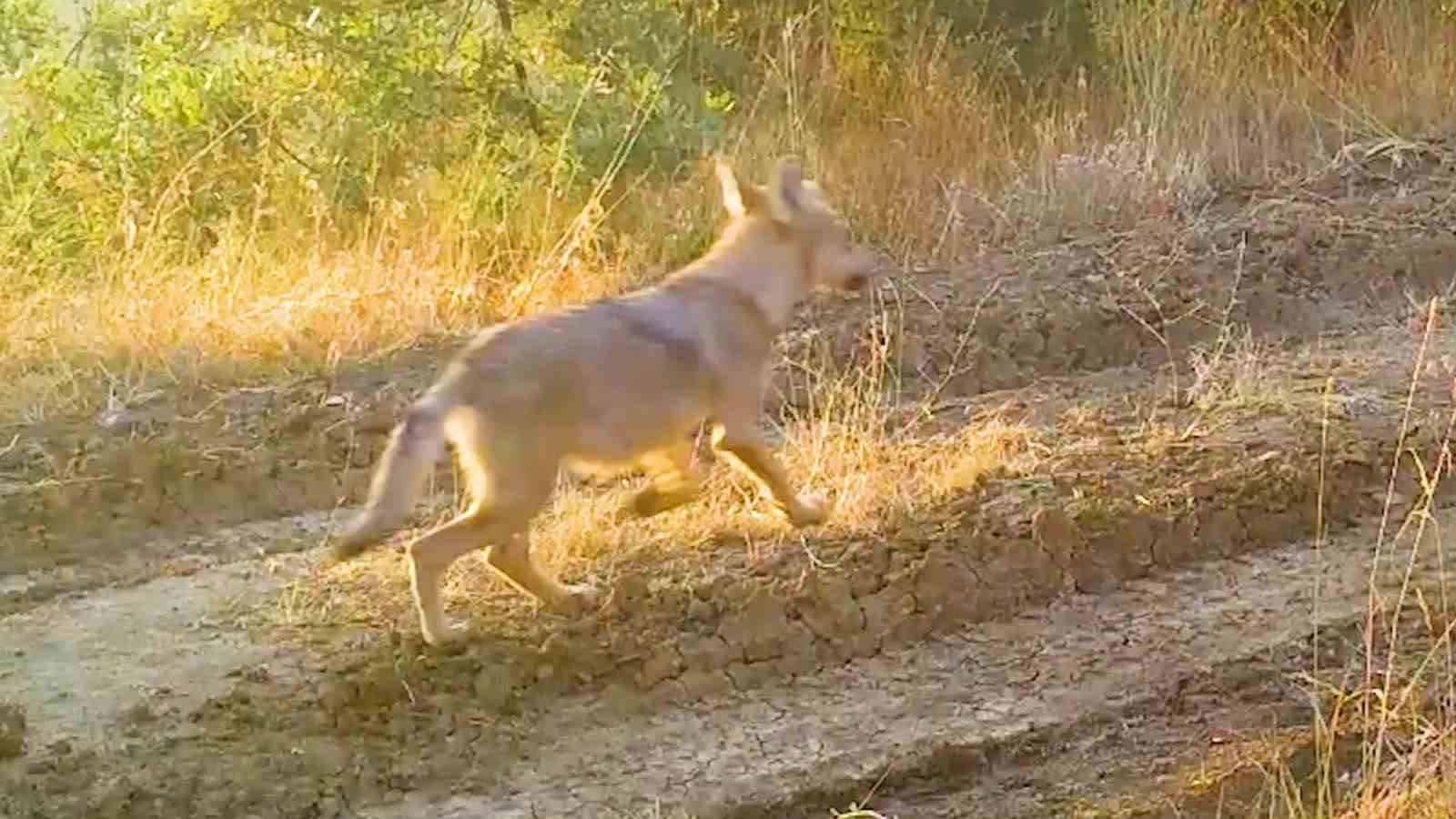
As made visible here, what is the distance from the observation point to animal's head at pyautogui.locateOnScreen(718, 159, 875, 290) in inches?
267

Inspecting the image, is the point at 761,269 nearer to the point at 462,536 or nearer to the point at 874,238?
the point at 462,536

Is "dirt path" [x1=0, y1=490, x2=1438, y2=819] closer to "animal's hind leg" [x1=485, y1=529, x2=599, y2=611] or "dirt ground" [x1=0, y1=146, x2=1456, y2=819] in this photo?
"dirt ground" [x1=0, y1=146, x2=1456, y2=819]

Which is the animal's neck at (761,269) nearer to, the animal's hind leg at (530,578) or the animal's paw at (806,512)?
the animal's paw at (806,512)

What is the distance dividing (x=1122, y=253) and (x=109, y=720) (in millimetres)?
5532

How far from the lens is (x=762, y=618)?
19.3 ft

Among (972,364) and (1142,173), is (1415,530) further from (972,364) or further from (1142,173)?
(1142,173)

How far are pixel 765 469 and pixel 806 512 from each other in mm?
193

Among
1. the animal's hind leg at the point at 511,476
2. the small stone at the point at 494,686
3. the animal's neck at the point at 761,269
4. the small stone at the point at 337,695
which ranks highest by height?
the animal's neck at the point at 761,269

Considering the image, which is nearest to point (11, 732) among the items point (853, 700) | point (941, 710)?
point (853, 700)

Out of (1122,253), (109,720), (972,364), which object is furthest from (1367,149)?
(109,720)

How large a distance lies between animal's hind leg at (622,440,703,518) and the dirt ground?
18cm

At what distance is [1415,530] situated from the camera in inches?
260

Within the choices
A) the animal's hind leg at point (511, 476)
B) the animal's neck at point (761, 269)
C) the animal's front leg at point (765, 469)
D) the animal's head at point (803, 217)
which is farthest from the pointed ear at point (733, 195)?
the animal's hind leg at point (511, 476)

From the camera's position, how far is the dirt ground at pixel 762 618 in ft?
17.1
